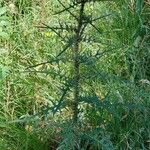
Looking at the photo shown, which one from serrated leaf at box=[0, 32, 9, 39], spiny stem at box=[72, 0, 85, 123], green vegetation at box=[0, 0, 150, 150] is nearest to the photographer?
spiny stem at box=[72, 0, 85, 123]

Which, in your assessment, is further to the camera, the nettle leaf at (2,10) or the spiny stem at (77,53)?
the nettle leaf at (2,10)

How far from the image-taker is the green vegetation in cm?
183

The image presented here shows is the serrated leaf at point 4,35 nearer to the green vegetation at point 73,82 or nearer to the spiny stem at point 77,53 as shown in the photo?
the green vegetation at point 73,82

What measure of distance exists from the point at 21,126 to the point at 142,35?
1083mm

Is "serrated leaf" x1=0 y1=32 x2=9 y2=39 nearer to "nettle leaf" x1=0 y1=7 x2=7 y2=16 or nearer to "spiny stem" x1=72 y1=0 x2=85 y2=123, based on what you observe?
"nettle leaf" x1=0 y1=7 x2=7 y2=16

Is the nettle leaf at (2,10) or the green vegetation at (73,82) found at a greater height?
the nettle leaf at (2,10)

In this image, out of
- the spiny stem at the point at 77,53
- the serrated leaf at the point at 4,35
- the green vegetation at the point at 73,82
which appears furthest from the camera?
the serrated leaf at the point at 4,35

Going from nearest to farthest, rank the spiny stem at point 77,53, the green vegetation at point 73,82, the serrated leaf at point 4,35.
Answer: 1. the spiny stem at point 77,53
2. the green vegetation at point 73,82
3. the serrated leaf at point 4,35

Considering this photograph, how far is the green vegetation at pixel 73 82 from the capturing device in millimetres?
1830

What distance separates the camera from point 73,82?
1.63 m

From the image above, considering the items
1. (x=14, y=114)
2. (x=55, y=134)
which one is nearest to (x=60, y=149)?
(x=55, y=134)

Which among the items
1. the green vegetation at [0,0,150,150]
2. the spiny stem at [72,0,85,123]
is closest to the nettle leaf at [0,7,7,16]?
the green vegetation at [0,0,150,150]

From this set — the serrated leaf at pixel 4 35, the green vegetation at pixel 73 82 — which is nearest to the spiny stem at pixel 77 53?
the green vegetation at pixel 73 82

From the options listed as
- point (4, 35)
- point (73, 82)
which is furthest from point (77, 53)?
point (4, 35)
